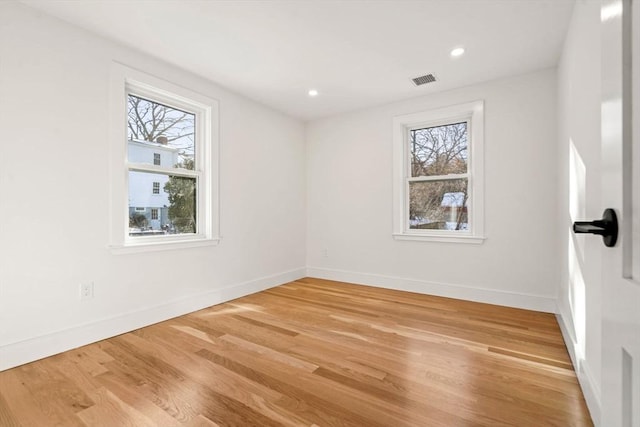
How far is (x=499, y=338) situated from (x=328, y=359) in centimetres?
146

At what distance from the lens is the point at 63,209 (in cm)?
230

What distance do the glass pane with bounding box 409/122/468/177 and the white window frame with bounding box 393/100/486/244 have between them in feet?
0.21

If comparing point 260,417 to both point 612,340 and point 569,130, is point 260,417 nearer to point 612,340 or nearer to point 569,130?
point 612,340

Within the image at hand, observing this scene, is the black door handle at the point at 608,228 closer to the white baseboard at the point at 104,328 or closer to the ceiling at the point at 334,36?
the ceiling at the point at 334,36

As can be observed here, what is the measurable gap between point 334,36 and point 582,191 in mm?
2168

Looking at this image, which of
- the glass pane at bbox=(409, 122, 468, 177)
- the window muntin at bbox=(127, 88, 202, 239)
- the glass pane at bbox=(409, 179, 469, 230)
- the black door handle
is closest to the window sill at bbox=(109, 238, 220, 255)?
the window muntin at bbox=(127, 88, 202, 239)

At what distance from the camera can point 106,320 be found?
2523mm

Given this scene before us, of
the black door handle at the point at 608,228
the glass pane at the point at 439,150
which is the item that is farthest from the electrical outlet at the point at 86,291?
the glass pane at the point at 439,150

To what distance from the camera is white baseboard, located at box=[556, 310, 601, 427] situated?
4.75 ft

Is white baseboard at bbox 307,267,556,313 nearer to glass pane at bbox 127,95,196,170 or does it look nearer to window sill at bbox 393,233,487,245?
window sill at bbox 393,233,487,245

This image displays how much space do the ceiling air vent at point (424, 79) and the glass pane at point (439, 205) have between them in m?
1.23

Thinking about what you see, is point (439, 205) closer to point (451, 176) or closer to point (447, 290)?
point (451, 176)

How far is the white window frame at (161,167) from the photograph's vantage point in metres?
2.61

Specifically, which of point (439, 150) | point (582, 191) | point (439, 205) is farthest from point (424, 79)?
point (582, 191)
